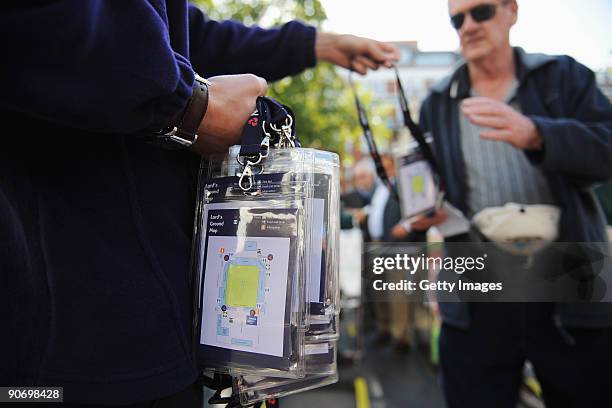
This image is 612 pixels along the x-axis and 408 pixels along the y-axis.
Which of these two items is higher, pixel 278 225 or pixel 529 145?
pixel 529 145

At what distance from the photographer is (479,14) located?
5.07 feet

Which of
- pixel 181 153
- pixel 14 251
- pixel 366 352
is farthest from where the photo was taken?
pixel 366 352

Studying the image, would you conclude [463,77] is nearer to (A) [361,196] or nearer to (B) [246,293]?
(B) [246,293]

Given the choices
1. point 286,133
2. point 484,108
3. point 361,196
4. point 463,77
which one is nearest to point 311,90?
point 361,196

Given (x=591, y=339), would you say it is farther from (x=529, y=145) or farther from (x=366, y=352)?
(x=366, y=352)

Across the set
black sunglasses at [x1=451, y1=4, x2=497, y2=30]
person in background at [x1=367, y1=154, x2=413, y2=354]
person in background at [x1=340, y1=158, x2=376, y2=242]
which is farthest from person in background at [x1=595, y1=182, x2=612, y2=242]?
person in background at [x1=367, y1=154, x2=413, y2=354]

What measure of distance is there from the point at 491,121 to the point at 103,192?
45.0 inches

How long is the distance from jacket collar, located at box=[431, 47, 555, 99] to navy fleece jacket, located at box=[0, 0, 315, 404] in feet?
4.03

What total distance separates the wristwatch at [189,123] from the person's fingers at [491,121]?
948mm

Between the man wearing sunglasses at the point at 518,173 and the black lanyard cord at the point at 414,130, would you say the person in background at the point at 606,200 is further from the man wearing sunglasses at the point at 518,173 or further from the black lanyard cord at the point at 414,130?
the black lanyard cord at the point at 414,130

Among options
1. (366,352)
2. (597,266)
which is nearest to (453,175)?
(597,266)

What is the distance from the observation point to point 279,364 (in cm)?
77

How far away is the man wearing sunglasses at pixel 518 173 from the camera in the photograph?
1.44m

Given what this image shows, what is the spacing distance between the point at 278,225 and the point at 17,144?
1.46 feet
